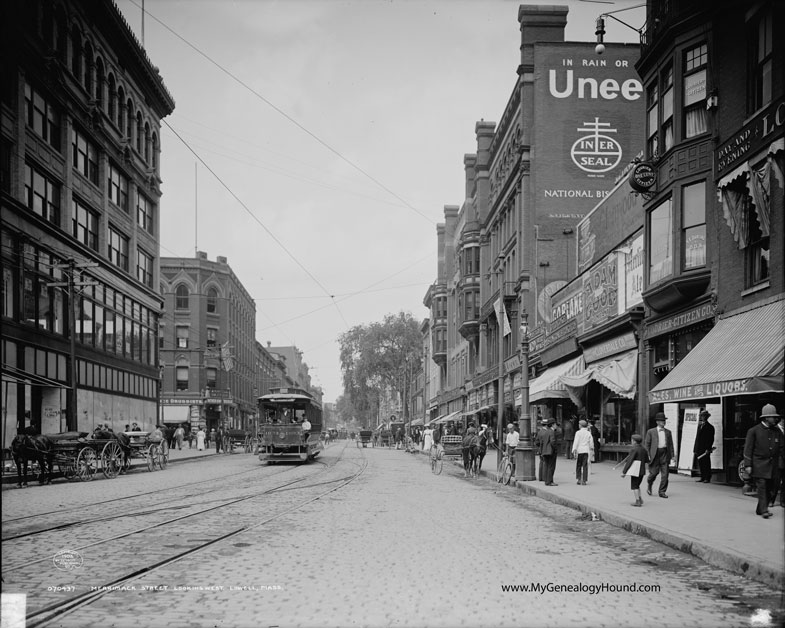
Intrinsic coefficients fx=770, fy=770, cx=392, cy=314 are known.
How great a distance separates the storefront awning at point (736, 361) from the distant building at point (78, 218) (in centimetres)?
1821

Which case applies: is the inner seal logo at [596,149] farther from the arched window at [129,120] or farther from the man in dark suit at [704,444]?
the arched window at [129,120]

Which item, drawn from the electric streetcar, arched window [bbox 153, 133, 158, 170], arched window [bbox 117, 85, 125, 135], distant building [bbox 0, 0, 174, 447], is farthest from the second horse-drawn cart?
arched window [bbox 153, 133, 158, 170]

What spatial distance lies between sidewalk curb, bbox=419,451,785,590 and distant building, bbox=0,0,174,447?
1709 cm

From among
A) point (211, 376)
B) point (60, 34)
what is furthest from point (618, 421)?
point (211, 376)

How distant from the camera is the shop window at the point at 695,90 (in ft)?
67.9

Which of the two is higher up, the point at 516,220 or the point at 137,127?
the point at 137,127

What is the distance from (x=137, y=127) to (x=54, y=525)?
36976mm

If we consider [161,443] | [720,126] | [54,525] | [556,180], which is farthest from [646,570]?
[556,180]

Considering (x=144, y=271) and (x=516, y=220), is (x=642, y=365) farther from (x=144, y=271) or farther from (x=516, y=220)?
(x=144, y=271)

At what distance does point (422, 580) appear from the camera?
25.9ft

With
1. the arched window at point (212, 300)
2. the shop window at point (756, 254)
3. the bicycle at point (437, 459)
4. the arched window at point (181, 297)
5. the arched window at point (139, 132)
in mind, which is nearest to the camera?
the shop window at point (756, 254)

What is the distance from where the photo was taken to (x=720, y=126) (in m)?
19.8

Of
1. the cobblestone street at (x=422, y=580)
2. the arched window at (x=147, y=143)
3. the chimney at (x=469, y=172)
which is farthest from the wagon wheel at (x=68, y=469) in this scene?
the chimney at (x=469, y=172)

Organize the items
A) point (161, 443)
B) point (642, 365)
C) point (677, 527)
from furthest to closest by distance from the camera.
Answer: point (161, 443) → point (642, 365) → point (677, 527)
